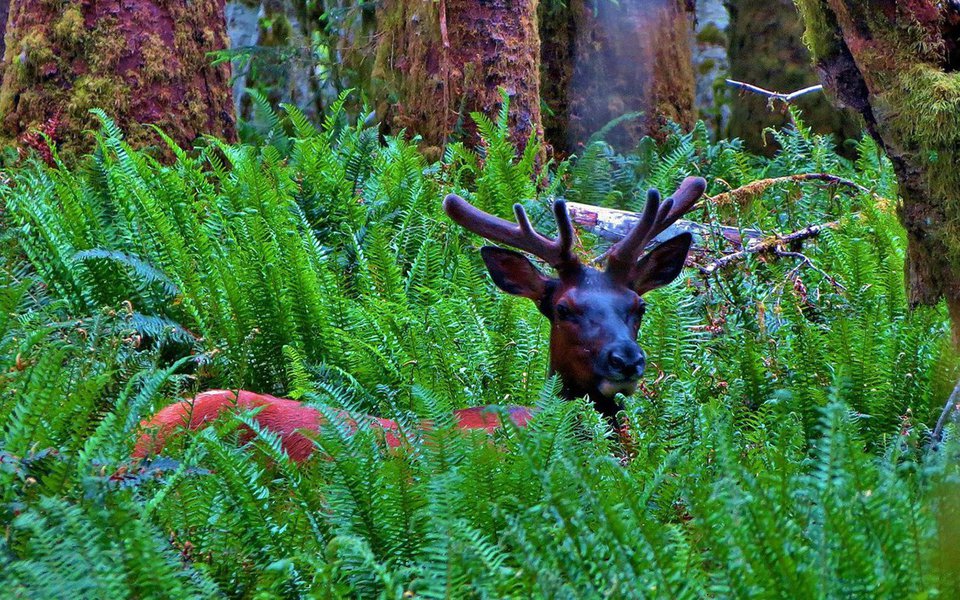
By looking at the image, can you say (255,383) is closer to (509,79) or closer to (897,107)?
(897,107)

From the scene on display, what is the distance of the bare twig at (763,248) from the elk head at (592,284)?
554 mm

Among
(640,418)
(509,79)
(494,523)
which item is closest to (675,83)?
(509,79)

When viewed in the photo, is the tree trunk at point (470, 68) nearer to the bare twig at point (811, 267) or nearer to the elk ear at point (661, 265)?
the bare twig at point (811, 267)

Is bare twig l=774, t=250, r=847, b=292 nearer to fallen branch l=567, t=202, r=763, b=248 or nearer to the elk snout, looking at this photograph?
fallen branch l=567, t=202, r=763, b=248

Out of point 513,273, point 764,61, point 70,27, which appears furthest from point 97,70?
point 764,61

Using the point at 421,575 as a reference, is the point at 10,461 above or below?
above

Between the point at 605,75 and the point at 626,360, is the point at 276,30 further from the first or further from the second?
the point at 626,360

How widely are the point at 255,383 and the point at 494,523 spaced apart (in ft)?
8.37

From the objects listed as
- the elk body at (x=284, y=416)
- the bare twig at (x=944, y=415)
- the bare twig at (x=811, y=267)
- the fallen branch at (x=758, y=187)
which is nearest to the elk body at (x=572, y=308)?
the elk body at (x=284, y=416)

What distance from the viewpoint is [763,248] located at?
6438mm

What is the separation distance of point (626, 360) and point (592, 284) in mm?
596

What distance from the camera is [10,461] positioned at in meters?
3.15

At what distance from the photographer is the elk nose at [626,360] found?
4906 millimetres

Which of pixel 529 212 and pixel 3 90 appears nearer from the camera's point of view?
pixel 529 212
